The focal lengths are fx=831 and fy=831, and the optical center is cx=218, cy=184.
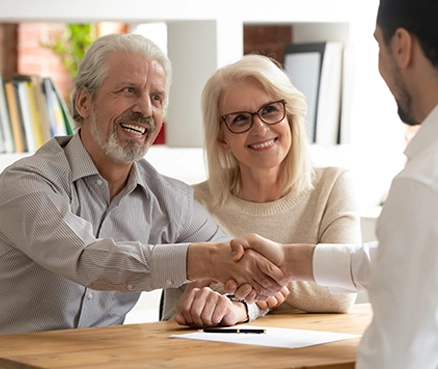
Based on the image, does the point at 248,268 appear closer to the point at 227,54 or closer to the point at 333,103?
the point at 227,54

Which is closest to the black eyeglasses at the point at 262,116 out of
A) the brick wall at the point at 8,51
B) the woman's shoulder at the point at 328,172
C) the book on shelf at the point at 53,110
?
the woman's shoulder at the point at 328,172

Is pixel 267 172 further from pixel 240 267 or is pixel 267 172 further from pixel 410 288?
pixel 410 288

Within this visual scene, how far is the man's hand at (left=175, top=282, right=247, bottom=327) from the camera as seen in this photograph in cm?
218

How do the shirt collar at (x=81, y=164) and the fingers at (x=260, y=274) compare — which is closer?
the fingers at (x=260, y=274)

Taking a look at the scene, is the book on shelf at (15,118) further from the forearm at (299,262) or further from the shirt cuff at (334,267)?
the shirt cuff at (334,267)

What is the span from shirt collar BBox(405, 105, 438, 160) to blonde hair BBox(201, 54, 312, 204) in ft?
4.13

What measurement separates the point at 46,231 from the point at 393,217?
113 centimetres

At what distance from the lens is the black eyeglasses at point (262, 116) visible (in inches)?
107

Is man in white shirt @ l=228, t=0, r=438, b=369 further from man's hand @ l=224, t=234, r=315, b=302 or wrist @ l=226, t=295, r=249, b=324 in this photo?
wrist @ l=226, t=295, r=249, b=324

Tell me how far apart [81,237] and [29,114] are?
54.8 inches

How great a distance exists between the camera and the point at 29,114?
11.3ft

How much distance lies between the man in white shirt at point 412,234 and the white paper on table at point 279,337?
499mm

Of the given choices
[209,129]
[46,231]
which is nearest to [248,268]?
[46,231]

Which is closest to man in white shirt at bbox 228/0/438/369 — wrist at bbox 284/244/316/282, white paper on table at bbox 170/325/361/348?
white paper on table at bbox 170/325/361/348
